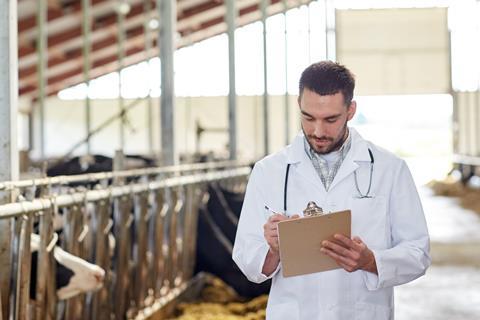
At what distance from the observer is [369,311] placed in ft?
9.79

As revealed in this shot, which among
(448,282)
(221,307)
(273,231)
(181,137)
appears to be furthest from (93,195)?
(181,137)

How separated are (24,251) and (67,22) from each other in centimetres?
1719

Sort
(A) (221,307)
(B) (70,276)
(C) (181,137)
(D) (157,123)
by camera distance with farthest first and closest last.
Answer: (C) (181,137), (D) (157,123), (A) (221,307), (B) (70,276)

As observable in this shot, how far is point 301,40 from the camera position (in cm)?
3058

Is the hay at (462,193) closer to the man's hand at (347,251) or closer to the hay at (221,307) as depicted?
the hay at (221,307)

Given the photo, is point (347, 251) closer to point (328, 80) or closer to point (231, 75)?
point (328, 80)

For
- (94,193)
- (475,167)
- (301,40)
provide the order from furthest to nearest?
(301,40)
(475,167)
(94,193)

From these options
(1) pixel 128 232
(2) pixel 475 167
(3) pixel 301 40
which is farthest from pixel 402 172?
(3) pixel 301 40

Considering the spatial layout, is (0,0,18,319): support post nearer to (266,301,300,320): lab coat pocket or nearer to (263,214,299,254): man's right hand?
(266,301,300,320): lab coat pocket

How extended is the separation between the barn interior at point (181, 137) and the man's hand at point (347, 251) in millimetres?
1824

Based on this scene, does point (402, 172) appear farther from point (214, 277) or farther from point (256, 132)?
point (256, 132)

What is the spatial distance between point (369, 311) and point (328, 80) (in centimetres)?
69

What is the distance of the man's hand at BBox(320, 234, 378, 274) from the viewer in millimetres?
2752

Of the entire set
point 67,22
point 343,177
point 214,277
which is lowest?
point 214,277
